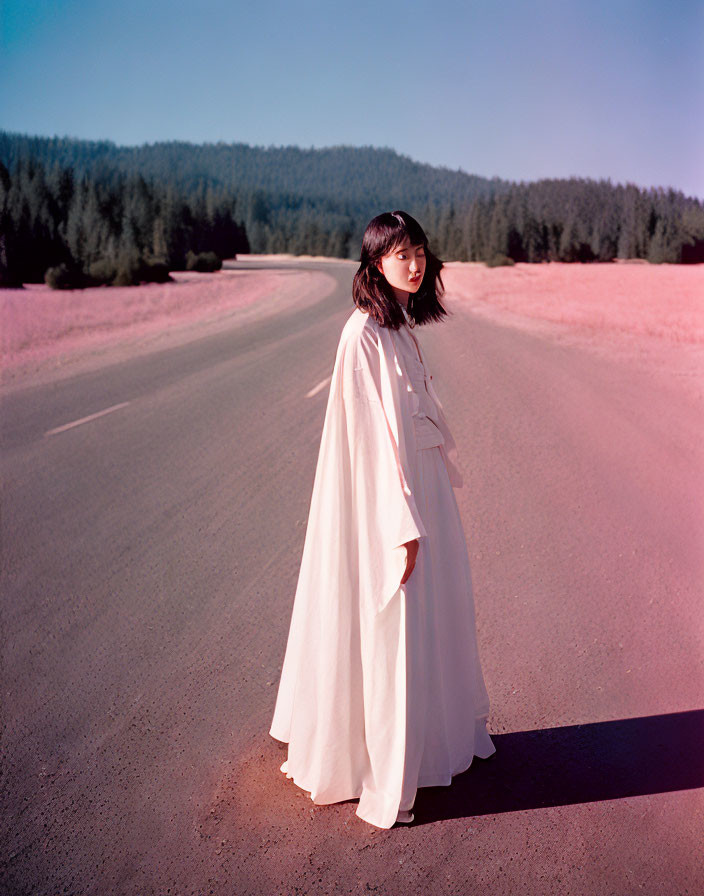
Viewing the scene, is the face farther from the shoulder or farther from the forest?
the forest

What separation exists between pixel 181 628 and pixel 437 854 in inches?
80.6

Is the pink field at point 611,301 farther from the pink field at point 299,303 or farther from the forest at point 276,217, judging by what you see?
the forest at point 276,217

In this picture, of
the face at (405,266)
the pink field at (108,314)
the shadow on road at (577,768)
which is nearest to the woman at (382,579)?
the face at (405,266)

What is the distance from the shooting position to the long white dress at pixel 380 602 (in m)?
2.32

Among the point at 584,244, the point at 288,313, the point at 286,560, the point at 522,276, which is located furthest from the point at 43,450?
the point at 584,244

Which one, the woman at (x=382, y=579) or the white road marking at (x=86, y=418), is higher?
the woman at (x=382, y=579)

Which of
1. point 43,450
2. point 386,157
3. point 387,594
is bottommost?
point 43,450

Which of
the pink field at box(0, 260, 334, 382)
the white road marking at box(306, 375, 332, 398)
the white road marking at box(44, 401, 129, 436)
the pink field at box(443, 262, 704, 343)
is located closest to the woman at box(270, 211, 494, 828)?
the white road marking at box(44, 401, 129, 436)

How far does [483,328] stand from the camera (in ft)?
56.6

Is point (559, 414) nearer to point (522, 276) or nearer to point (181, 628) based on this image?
point (181, 628)

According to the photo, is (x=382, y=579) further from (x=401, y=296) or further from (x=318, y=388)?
(x=318, y=388)

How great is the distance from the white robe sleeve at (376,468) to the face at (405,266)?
0.21m

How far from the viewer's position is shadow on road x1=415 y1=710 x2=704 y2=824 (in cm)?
254

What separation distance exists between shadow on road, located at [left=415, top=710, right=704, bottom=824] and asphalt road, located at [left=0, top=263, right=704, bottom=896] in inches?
0.4
